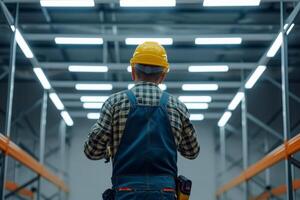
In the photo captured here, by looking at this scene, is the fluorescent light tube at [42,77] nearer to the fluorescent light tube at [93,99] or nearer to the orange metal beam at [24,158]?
the fluorescent light tube at [93,99]

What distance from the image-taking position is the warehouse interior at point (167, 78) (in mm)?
9867

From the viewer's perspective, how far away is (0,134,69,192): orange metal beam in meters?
9.02

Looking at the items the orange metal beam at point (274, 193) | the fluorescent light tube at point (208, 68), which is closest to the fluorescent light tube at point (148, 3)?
the fluorescent light tube at point (208, 68)

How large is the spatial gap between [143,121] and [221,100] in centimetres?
1184

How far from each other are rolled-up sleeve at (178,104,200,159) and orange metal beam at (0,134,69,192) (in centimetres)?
538

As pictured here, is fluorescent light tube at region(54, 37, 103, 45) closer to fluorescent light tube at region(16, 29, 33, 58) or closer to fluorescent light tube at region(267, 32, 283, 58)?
fluorescent light tube at region(16, 29, 33, 58)

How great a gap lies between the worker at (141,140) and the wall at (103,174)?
14.6m

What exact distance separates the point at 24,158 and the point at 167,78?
5024 mm

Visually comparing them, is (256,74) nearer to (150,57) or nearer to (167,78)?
(167,78)

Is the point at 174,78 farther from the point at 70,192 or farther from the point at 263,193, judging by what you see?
the point at 70,192

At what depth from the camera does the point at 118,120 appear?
3.54 m

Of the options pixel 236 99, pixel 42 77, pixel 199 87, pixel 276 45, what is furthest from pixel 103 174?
pixel 276 45

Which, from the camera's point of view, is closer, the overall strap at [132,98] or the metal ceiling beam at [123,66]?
the overall strap at [132,98]

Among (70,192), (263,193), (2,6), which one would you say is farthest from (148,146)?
(70,192)
